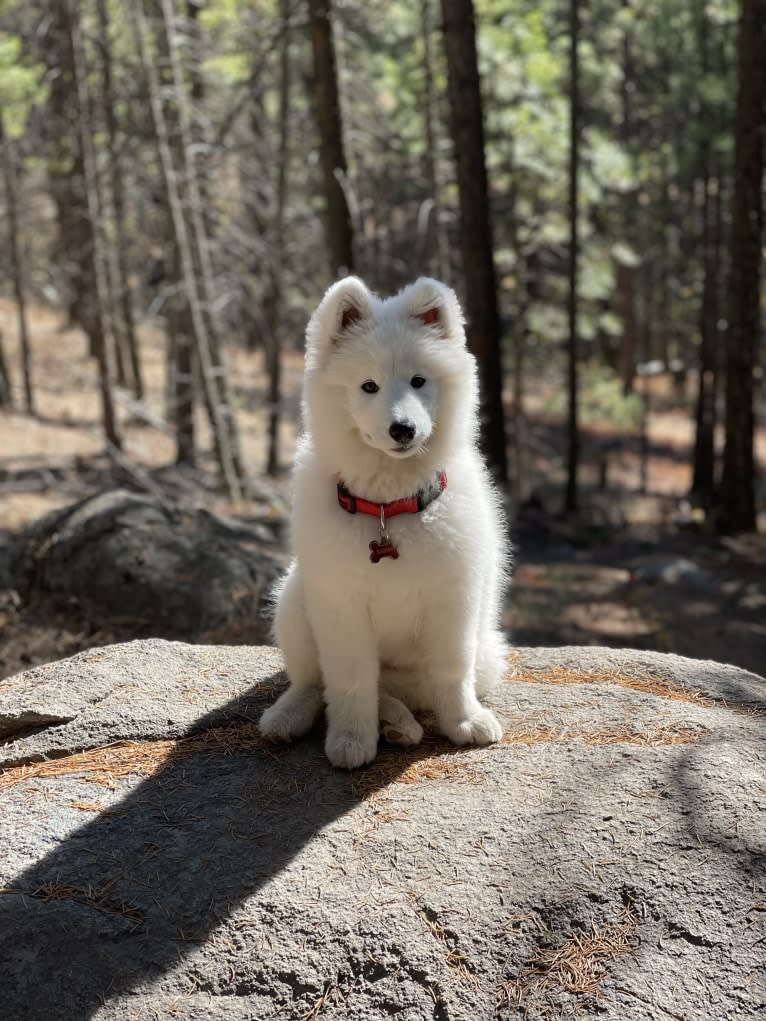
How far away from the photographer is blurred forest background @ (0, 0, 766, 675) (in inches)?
384

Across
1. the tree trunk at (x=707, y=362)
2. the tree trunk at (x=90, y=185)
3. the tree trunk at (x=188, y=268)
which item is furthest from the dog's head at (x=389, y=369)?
the tree trunk at (x=707, y=362)

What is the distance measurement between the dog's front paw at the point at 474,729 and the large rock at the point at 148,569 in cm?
324

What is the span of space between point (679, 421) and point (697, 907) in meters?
34.2

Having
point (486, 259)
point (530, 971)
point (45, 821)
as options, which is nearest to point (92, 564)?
point (45, 821)

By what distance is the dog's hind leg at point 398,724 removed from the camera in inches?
155

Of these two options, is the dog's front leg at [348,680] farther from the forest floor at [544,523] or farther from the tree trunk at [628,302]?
the tree trunk at [628,302]

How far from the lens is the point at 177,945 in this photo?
2934 mm

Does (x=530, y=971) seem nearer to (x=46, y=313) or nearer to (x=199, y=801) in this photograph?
(x=199, y=801)

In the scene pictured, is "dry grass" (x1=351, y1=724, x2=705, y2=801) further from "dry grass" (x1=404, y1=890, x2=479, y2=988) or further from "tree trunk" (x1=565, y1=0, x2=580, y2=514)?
"tree trunk" (x1=565, y1=0, x2=580, y2=514)

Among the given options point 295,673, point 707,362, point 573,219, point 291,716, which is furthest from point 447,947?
point 707,362

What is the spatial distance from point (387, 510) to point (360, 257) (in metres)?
9.16

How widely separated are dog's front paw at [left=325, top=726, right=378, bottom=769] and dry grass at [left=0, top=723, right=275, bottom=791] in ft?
1.21

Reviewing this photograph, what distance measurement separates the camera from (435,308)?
3.57m

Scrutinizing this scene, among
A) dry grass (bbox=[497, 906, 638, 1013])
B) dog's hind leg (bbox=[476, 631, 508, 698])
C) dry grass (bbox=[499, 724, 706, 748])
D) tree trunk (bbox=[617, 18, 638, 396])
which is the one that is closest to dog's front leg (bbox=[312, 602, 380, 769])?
dry grass (bbox=[499, 724, 706, 748])
